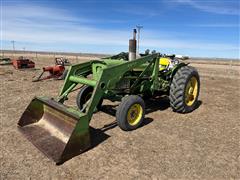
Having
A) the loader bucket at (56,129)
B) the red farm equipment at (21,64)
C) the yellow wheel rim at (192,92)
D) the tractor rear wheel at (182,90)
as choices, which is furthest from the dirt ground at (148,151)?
the red farm equipment at (21,64)

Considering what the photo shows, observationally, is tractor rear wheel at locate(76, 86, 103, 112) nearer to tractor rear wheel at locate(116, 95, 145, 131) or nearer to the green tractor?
the green tractor

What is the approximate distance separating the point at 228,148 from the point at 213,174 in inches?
45.0

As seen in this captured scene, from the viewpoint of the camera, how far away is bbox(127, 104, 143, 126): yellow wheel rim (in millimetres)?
5020

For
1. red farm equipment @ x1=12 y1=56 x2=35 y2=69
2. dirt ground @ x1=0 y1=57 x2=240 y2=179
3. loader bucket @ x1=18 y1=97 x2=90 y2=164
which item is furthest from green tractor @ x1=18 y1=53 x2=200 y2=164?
red farm equipment @ x1=12 y1=56 x2=35 y2=69

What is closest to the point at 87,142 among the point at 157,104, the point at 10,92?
the point at 157,104

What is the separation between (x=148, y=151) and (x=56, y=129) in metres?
1.86

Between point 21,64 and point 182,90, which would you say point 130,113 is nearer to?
point 182,90

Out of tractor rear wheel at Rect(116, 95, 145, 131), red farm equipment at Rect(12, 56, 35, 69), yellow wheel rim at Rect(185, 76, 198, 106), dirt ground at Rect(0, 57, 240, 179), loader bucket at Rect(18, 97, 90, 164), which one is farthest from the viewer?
red farm equipment at Rect(12, 56, 35, 69)

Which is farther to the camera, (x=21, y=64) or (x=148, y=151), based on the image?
(x=21, y=64)

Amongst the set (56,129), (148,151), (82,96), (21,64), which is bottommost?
(148,151)

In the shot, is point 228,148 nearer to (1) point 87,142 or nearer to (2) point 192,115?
(2) point 192,115

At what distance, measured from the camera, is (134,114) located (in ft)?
16.9

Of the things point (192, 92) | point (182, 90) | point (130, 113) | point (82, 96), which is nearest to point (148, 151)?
point (130, 113)

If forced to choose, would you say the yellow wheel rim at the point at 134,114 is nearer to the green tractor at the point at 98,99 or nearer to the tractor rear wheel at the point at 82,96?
the green tractor at the point at 98,99
